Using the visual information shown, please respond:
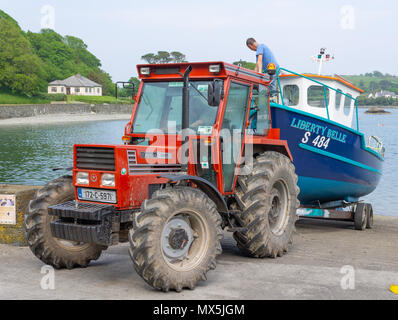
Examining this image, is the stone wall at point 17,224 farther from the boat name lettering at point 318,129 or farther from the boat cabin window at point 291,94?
the boat cabin window at point 291,94

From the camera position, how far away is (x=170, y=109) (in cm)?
718

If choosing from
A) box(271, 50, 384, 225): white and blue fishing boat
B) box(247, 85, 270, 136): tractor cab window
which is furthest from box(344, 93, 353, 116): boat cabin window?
box(247, 85, 270, 136): tractor cab window

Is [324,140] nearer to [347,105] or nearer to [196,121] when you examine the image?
[347,105]

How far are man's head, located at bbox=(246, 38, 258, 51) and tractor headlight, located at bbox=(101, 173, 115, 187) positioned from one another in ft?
16.6

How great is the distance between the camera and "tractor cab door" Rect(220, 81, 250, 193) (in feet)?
23.2

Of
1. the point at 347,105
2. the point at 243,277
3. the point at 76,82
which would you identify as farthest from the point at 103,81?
the point at 243,277

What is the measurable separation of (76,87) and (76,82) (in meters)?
1.36

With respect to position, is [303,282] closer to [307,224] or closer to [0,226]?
[0,226]

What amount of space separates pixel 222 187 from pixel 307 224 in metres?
5.88

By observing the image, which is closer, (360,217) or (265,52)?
(265,52)

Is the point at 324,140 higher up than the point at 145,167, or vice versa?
the point at 324,140

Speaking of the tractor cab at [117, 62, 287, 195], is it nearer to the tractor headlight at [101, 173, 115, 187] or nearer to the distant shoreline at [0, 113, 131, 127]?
the tractor headlight at [101, 173, 115, 187]
